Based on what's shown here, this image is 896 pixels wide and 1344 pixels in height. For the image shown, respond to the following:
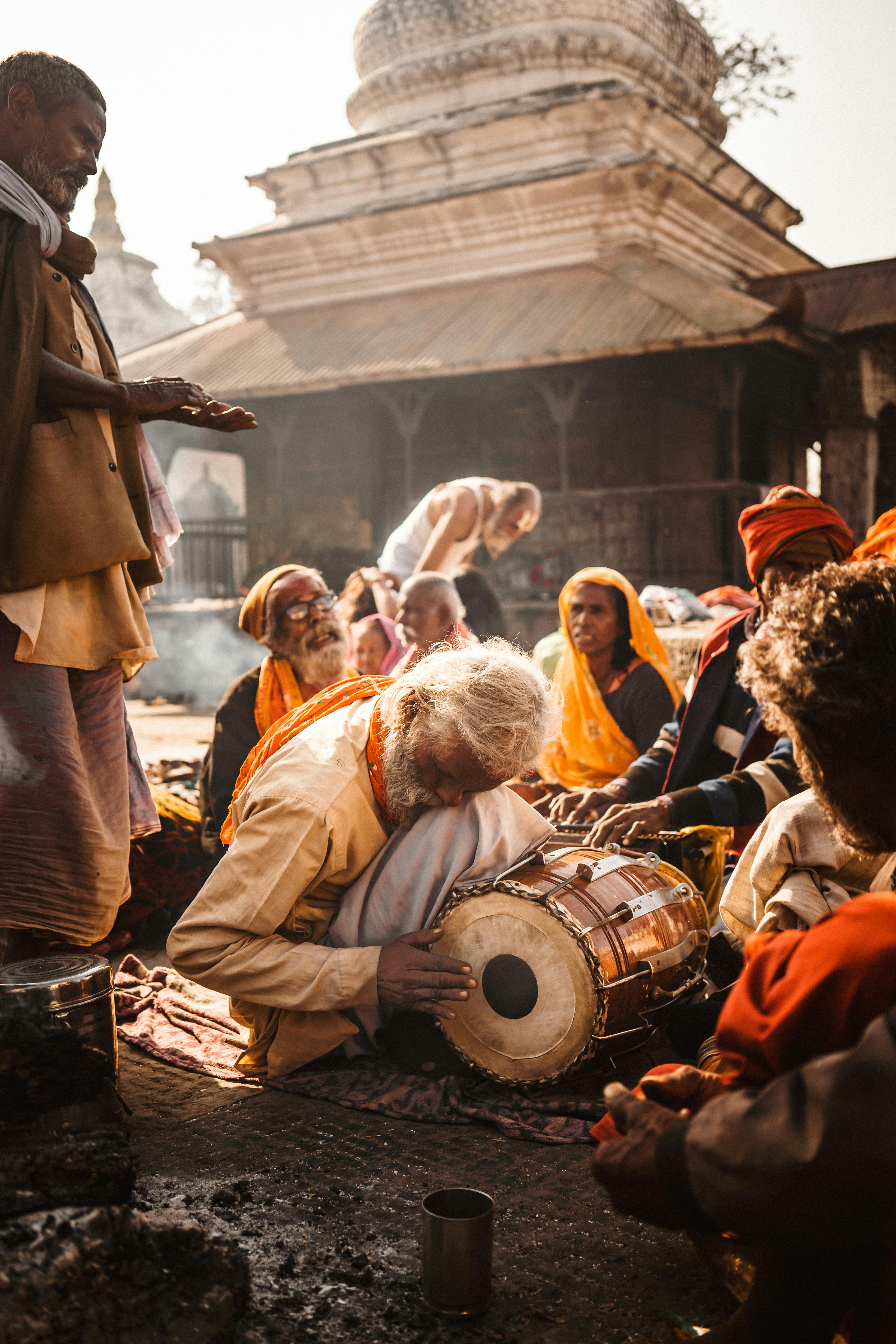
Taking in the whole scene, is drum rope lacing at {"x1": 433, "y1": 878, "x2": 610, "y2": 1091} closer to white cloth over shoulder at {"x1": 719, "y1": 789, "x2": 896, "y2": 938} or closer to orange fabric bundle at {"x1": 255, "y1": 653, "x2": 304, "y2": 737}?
white cloth over shoulder at {"x1": 719, "y1": 789, "x2": 896, "y2": 938}

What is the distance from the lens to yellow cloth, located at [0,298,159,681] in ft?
9.48

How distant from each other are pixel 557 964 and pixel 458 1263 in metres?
0.94

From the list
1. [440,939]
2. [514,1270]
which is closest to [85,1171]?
[514,1270]

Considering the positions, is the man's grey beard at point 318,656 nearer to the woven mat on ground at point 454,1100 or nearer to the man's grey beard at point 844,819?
the woven mat on ground at point 454,1100

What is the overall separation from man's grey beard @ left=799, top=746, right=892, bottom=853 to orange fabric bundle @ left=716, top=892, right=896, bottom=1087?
0.25 meters

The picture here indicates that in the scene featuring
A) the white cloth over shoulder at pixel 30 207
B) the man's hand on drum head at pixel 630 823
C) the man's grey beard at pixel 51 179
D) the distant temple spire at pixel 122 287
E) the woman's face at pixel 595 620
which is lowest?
the man's hand on drum head at pixel 630 823

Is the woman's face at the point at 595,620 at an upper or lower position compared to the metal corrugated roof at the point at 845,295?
lower

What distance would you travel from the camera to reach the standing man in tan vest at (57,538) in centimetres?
289

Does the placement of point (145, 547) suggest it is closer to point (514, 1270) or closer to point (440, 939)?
point (440, 939)

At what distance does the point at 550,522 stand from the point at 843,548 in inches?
325

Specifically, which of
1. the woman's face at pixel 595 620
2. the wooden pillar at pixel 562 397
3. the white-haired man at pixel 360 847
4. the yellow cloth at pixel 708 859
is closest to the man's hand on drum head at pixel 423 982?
the white-haired man at pixel 360 847

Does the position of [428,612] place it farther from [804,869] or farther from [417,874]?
[804,869]

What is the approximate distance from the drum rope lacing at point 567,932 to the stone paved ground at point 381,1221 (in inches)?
7.5

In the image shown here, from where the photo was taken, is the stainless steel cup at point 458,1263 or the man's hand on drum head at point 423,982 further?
the man's hand on drum head at point 423,982
